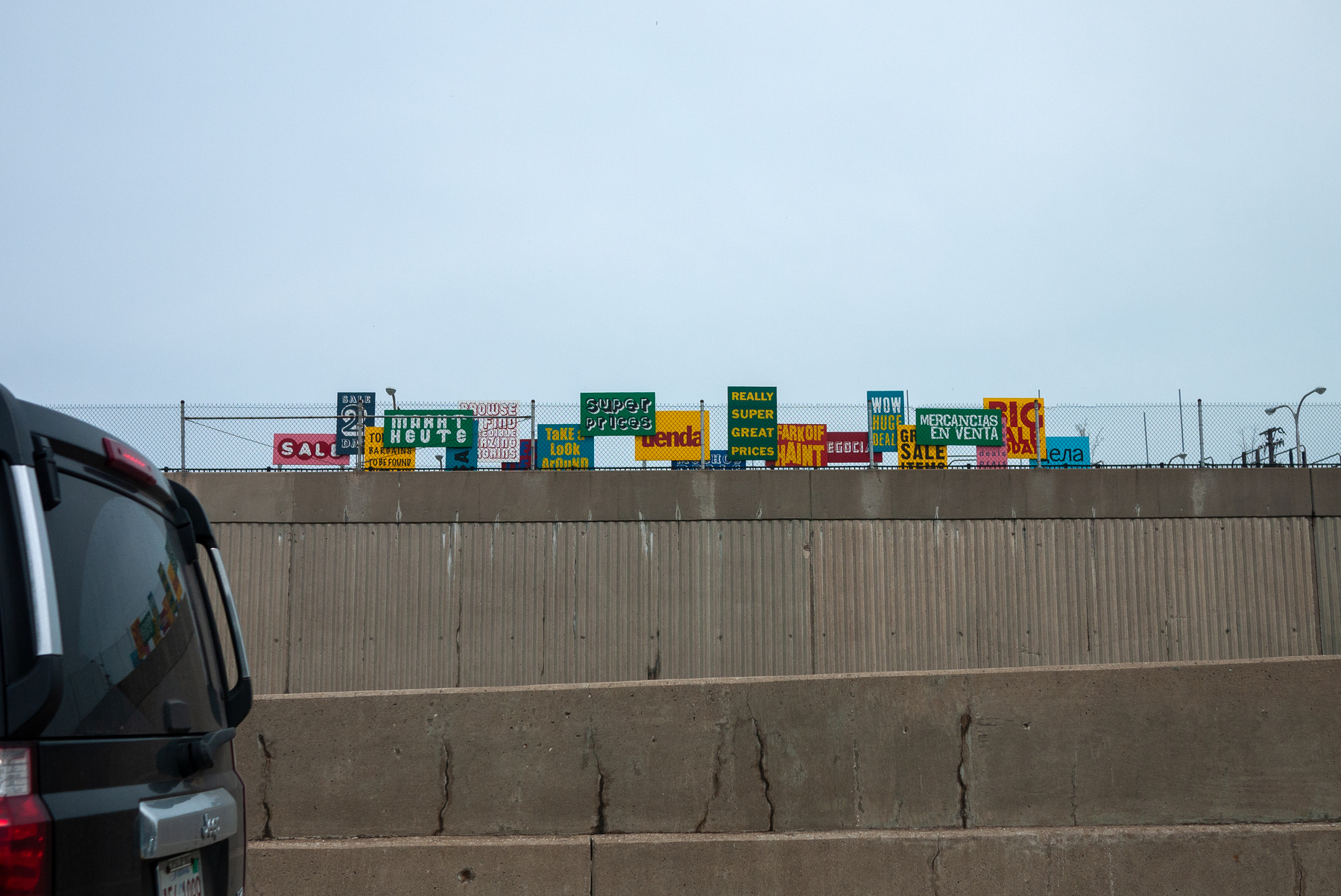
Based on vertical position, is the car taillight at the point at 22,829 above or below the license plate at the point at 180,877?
above

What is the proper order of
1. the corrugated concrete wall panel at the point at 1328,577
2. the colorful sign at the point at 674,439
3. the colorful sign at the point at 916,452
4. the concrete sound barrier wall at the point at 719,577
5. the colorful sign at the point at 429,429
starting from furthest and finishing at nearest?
the colorful sign at the point at 674,439
the colorful sign at the point at 916,452
the colorful sign at the point at 429,429
the corrugated concrete wall panel at the point at 1328,577
the concrete sound barrier wall at the point at 719,577

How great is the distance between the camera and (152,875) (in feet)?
8.45

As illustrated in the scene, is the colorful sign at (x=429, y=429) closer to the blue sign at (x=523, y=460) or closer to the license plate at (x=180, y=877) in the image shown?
the blue sign at (x=523, y=460)

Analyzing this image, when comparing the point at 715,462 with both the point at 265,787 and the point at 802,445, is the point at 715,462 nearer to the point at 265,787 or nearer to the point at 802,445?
the point at 802,445

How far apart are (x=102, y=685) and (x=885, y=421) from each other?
58.7 feet

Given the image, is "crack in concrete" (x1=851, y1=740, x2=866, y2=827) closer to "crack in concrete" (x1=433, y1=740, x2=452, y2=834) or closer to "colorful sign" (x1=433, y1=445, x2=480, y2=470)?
"crack in concrete" (x1=433, y1=740, x2=452, y2=834)

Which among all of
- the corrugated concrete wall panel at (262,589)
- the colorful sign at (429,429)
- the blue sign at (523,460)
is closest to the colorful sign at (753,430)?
the blue sign at (523,460)

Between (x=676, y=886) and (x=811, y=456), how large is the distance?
14.8m

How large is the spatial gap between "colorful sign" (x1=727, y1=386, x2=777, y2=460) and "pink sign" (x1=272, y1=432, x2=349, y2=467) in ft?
23.8

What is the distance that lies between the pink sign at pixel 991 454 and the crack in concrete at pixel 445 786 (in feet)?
55.2

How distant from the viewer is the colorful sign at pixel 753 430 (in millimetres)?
20047

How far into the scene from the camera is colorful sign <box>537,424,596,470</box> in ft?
63.6

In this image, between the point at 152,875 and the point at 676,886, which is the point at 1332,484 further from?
the point at 152,875

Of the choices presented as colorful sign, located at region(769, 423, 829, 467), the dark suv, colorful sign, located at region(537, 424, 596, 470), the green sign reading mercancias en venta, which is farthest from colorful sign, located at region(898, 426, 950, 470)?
the dark suv
